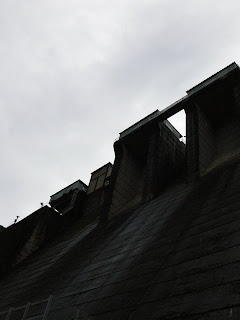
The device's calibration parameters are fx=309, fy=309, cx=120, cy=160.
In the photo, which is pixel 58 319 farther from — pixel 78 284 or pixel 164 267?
pixel 164 267

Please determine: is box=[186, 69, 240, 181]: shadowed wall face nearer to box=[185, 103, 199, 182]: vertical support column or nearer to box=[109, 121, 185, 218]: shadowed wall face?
box=[185, 103, 199, 182]: vertical support column

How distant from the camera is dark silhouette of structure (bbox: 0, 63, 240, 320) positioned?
5.25 metres

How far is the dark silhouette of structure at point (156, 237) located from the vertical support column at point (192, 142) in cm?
6

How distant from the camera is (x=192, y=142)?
1441 cm

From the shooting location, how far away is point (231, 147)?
47.1 ft

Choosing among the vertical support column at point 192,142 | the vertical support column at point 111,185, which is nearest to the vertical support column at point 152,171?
the vertical support column at point 192,142

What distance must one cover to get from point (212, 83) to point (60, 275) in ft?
38.4

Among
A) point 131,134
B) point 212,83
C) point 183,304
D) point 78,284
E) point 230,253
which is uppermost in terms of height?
point 131,134

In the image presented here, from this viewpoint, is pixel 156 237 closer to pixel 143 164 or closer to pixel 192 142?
pixel 192 142

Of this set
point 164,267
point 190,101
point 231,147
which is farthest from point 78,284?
point 190,101

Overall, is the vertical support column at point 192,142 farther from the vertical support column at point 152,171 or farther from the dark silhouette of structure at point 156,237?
the vertical support column at point 152,171

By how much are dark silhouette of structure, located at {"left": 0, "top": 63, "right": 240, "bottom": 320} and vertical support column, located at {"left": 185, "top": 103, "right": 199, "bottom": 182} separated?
6 cm

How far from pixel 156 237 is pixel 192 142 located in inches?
278

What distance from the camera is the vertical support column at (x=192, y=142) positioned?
12899mm
